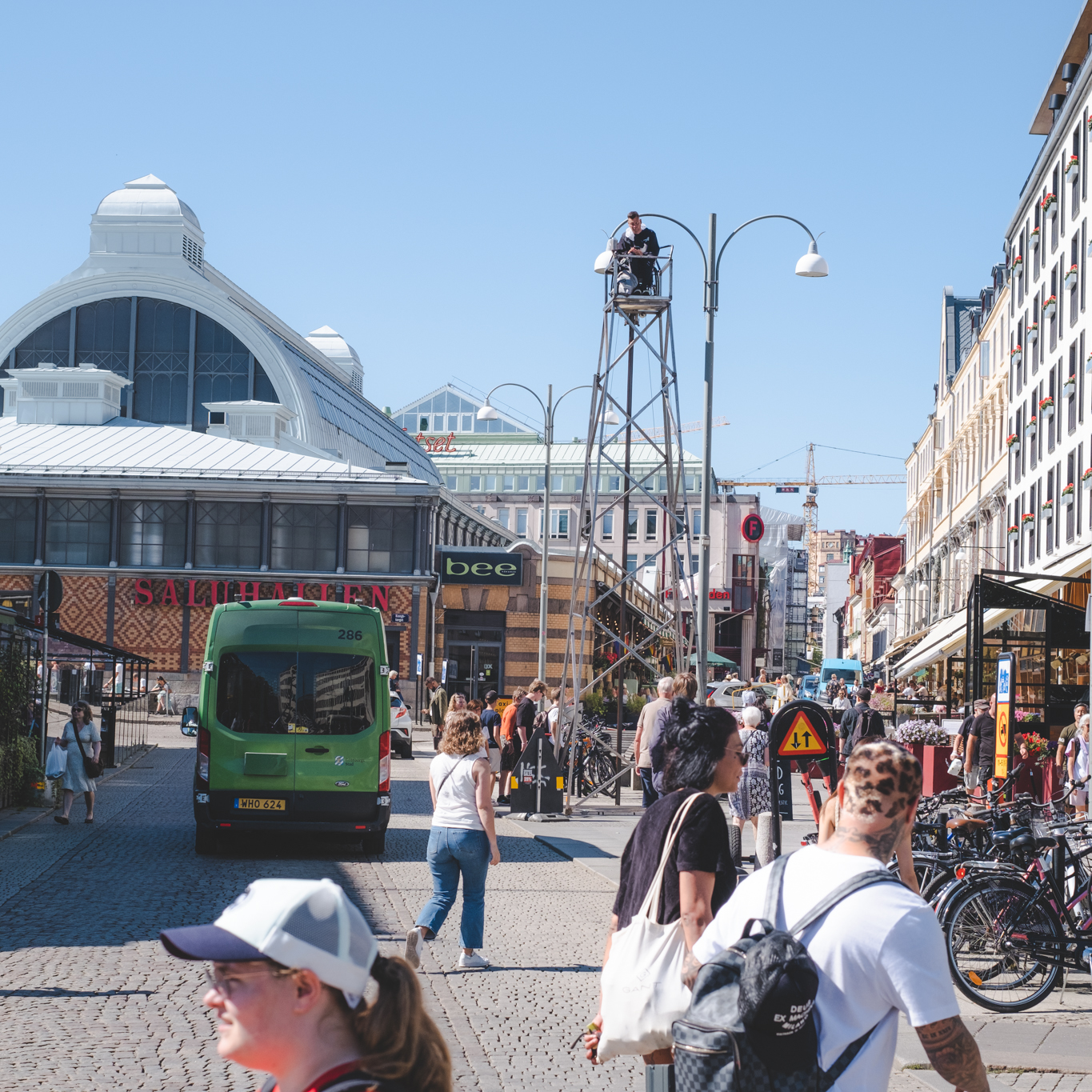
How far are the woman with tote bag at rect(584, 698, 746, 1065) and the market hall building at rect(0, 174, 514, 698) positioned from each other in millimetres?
47855

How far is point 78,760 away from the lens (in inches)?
746

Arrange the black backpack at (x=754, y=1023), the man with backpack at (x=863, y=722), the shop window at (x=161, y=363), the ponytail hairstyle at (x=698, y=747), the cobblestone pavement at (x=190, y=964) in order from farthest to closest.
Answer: the shop window at (x=161, y=363) → the man with backpack at (x=863, y=722) → the cobblestone pavement at (x=190, y=964) → the ponytail hairstyle at (x=698, y=747) → the black backpack at (x=754, y=1023)

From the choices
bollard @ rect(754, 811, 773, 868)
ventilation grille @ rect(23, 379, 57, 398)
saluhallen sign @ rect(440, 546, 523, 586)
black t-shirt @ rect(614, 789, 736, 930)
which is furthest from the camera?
ventilation grille @ rect(23, 379, 57, 398)

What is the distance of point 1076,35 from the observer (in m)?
39.0

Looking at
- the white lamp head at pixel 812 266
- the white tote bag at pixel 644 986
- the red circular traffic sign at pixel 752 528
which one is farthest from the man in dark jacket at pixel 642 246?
the red circular traffic sign at pixel 752 528

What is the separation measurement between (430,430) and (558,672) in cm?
10314

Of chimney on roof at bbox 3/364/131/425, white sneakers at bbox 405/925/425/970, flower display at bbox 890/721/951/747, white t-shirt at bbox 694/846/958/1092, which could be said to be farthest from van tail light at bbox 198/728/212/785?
chimney on roof at bbox 3/364/131/425

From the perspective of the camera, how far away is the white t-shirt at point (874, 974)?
142 inches

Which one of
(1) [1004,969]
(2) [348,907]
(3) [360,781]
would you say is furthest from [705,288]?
(2) [348,907]

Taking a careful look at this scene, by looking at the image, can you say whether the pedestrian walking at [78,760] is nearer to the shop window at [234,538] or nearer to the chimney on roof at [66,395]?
the shop window at [234,538]

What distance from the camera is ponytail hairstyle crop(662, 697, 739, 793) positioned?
17.6ft

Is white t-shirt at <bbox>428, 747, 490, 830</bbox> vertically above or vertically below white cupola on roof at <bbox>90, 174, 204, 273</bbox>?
below

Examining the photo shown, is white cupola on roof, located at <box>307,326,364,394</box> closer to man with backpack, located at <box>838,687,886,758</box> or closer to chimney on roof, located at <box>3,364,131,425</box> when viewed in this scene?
chimney on roof, located at <box>3,364,131,425</box>

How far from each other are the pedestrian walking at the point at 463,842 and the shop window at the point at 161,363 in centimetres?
5482
